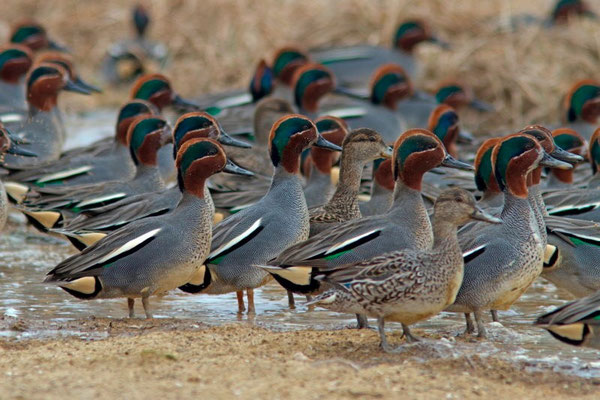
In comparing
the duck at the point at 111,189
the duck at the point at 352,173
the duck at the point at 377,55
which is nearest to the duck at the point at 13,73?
the duck at the point at 111,189

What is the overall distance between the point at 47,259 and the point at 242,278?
2.57m

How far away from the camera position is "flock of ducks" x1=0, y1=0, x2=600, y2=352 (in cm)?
586

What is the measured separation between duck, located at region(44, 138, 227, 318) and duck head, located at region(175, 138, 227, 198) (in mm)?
191

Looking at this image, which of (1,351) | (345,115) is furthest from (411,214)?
(345,115)

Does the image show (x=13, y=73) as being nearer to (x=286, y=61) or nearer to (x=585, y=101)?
(x=286, y=61)

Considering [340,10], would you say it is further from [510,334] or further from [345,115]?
[510,334]

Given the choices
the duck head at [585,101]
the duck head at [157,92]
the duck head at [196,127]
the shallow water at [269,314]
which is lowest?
the shallow water at [269,314]

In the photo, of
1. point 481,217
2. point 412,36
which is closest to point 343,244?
point 481,217

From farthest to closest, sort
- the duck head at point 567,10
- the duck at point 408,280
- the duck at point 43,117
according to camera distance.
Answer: the duck head at point 567,10 → the duck at point 43,117 → the duck at point 408,280

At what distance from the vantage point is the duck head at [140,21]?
1716 cm

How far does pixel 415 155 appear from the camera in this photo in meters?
6.74

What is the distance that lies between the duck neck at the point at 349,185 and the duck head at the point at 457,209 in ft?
5.12

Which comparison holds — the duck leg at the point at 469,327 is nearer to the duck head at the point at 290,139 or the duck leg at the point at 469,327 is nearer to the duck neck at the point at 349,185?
the duck neck at the point at 349,185

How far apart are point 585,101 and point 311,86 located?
2.98 m
